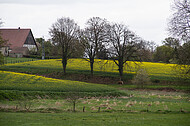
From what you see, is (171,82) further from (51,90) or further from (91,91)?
(51,90)

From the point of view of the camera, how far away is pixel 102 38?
2196 inches

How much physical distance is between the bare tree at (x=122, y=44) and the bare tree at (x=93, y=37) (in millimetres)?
2522

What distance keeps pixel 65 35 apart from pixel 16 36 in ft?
227

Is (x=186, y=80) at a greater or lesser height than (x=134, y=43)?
lesser

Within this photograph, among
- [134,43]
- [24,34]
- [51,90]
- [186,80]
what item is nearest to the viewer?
[186,80]

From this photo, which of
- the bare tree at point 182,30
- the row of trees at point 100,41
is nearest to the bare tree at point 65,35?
the row of trees at point 100,41

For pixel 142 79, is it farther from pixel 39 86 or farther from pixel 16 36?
pixel 16 36

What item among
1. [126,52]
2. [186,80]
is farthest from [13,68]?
[186,80]

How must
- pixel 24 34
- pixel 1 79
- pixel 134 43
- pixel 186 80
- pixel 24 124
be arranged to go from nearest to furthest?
pixel 24 124 → pixel 186 80 → pixel 1 79 → pixel 134 43 → pixel 24 34

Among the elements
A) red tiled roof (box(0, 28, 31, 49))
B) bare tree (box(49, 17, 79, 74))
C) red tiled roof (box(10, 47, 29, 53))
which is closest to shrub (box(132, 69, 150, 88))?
bare tree (box(49, 17, 79, 74))

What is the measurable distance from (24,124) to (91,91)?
23.1m

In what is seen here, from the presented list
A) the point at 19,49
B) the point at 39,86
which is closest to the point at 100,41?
the point at 39,86

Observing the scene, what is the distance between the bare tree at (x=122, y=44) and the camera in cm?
5453

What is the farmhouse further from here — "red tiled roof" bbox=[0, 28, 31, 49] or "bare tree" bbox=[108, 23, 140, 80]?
"bare tree" bbox=[108, 23, 140, 80]
